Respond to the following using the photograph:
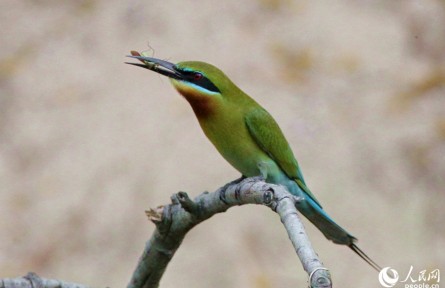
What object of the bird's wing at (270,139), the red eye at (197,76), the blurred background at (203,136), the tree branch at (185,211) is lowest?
the tree branch at (185,211)

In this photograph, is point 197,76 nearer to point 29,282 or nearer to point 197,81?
point 197,81

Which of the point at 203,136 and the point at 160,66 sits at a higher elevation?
the point at 203,136

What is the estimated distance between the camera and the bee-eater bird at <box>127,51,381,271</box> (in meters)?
2.03

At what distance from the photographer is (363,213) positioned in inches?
156

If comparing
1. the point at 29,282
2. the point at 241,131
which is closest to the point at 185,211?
the point at 29,282

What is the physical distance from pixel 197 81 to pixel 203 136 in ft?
6.33

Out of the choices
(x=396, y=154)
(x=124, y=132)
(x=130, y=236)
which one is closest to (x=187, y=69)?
(x=130, y=236)

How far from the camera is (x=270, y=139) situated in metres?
2.22

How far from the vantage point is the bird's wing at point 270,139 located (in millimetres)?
2197

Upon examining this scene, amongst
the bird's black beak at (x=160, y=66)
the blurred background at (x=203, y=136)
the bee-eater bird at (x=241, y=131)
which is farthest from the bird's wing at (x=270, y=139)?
the blurred background at (x=203, y=136)

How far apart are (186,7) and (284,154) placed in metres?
2.41

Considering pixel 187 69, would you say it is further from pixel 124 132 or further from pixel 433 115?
pixel 433 115

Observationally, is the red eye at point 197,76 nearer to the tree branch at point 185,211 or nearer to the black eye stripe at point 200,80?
the black eye stripe at point 200,80

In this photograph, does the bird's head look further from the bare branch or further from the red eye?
the bare branch
